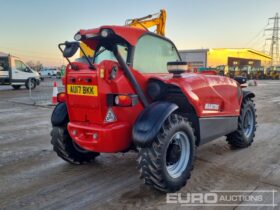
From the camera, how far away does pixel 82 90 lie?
3.29 metres

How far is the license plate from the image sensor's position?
125 inches

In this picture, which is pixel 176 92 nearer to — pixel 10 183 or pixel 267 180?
pixel 267 180

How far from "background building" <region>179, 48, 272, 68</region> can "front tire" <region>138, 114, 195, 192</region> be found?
38218mm

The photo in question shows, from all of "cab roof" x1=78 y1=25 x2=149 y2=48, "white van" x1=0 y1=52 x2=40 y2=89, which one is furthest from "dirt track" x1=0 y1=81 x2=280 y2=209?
"white van" x1=0 y1=52 x2=40 y2=89

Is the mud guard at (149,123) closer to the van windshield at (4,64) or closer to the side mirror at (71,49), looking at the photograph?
the side mirror at (71,49)

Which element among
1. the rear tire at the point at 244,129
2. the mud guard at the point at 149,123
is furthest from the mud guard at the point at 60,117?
the rear tire at the point at 244,129

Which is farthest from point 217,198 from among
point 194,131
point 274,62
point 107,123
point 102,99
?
point 274,62

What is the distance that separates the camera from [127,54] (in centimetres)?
349

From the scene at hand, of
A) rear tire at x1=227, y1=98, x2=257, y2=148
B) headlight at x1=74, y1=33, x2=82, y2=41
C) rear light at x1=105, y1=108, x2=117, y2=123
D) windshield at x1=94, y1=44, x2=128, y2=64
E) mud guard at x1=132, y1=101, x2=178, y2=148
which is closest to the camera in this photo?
Result: mud guard at x1=132, y1=101, x2=178, y2=148

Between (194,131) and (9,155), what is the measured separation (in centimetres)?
315

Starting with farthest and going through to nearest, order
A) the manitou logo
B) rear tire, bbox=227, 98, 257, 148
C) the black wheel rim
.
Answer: rear tire, bbox=227, 98, 257, 148 → the manitou logo → the black wheel rim

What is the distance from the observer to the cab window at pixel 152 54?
3604mm

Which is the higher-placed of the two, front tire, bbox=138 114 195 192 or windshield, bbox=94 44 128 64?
windshield, bbox=94 44 128 64

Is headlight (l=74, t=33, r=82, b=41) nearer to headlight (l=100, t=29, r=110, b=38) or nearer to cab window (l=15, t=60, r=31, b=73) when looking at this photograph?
headlight (l=100, t=29, r=110, b=38)
